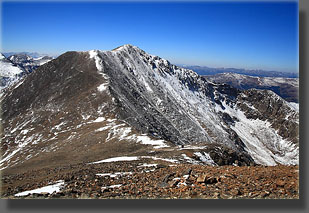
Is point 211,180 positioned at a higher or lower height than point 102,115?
higher

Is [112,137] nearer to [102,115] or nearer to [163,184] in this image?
[102,115]

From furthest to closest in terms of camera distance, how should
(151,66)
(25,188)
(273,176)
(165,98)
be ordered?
(151,66)
(165,98)
(25,188)
(273,176)

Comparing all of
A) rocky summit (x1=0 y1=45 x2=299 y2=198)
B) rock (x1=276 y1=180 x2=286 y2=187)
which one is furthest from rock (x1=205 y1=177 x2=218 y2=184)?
rock (x1=276 y1=180 x2=286 y2=187)

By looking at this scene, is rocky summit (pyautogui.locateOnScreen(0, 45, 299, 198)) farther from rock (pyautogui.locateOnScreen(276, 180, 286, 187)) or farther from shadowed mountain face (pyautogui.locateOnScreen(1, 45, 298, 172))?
shadowed mountain face (pyautogui.locateOnScreen(1, 45, 298, 172))

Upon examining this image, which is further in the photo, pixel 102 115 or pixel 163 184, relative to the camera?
pixel 102 115

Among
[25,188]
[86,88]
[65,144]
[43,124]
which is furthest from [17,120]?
[25,188]

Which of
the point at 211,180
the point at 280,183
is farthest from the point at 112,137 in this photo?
the point at 280,183

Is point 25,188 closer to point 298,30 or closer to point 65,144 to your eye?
point 298,30
